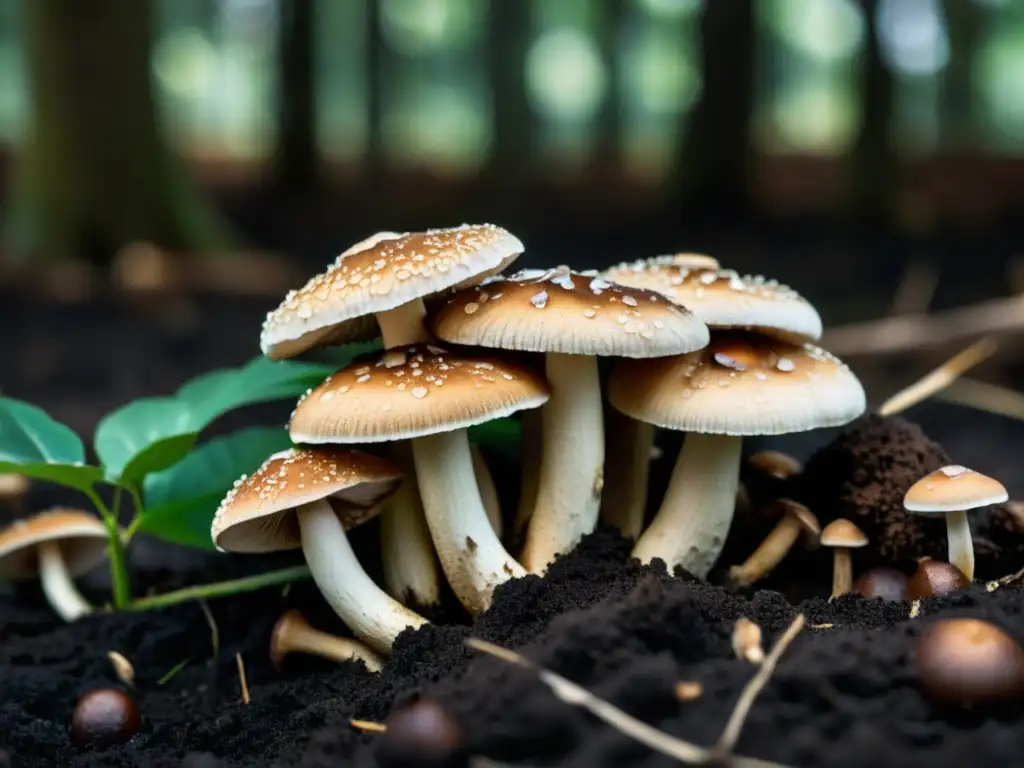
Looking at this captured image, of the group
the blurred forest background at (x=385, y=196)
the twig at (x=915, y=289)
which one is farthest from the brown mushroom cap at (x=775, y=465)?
the twig at (x=915, y=289)

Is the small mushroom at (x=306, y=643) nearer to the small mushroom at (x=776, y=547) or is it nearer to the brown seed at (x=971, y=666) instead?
the small mushroom at (x=776, y=547)

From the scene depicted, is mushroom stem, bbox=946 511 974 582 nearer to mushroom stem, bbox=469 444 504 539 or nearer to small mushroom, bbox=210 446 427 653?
mushroom stem, bbox=469 444 504 539

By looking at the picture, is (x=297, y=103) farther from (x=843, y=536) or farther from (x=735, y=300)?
(x=843, y=536)

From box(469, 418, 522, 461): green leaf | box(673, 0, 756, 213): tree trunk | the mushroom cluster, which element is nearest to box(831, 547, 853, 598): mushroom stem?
the mushroom cluster

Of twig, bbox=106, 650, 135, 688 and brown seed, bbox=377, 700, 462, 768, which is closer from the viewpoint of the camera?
brown seed, bbox=377, 700, 462, 768

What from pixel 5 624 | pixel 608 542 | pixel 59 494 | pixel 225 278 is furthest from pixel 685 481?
pixel 225 278
